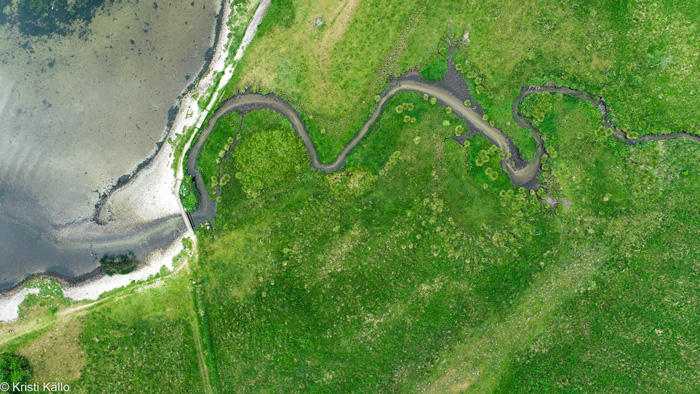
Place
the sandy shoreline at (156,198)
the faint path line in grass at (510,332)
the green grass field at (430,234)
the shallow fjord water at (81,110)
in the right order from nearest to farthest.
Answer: the faint path line in grass at (510,332) < the green grass field at (430,234) < the sandy shoreline at (156,198) < the shallow fjord water at (81,110)

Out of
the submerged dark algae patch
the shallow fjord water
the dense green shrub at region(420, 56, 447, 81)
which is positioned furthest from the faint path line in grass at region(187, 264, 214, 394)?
the dense green shrub at region(420, 56, 447, 81)

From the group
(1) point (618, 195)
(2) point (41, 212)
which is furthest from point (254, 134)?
(1) point (618, 195)

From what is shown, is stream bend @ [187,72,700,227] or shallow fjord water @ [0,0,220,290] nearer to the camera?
stream bend @ [187,72,700,227]

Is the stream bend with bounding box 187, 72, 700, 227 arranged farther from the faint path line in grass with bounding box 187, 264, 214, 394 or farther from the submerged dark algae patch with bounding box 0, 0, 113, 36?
the faint path line in grass with bounding box 187, 264, 214, 394

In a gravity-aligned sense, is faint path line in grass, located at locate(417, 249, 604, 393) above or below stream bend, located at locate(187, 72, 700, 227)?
below

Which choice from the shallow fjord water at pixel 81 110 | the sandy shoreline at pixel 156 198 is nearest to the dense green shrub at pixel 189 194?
the sandy shoreline at pixel 156 198

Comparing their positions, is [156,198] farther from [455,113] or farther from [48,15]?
[455,113]

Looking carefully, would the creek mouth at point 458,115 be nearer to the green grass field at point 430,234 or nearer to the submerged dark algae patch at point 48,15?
the green grass field at point 430,234
